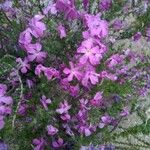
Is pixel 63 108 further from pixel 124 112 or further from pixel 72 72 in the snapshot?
pixel 124 112

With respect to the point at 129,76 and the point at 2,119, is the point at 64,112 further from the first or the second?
the point at 129,76

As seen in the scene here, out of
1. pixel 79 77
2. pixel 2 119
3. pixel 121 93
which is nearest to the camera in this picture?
pixel 2 119

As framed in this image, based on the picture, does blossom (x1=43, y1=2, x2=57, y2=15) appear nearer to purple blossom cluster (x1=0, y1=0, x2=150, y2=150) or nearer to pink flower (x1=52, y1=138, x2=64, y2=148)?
purple blossom cluster (x1=0, y1=0, x2=150, y2=150)

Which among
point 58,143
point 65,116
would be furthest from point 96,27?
point 58,143

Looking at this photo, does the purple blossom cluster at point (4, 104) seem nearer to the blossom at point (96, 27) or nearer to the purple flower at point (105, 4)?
the blossom at point (96, 27)

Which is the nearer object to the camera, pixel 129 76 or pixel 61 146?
pixel 61 146

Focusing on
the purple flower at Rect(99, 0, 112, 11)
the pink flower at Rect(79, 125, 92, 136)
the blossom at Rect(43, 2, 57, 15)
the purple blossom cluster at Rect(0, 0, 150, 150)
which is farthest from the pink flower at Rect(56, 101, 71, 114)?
the purple flower at Rect(99, 0, 112, 11)

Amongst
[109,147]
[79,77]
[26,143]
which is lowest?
[109,147]

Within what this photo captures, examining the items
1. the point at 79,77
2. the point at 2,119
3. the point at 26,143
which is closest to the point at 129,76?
the point at 79,77
